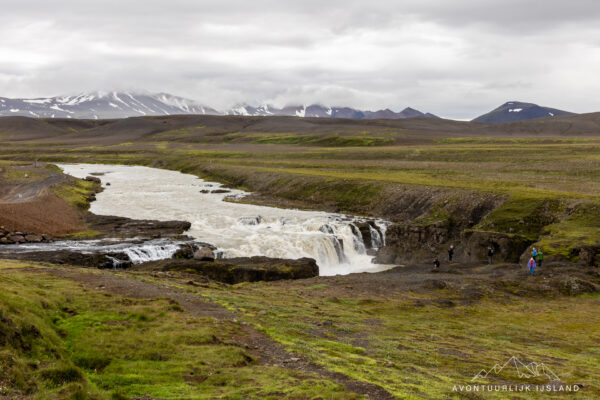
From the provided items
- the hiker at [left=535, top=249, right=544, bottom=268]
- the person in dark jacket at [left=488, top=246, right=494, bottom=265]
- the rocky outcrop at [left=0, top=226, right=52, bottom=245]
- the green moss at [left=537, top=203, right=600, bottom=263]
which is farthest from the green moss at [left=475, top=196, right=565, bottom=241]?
the rocky outcrop at [left=0, top=226, right=52, bottom=245]

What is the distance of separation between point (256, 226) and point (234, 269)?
23.1 meters

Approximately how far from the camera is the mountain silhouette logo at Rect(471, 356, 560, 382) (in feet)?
67.1

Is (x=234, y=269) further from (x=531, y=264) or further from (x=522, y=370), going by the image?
(x=522, y=370)

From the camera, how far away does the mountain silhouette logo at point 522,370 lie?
2044 centimetres

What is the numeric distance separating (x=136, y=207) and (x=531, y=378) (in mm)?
78210

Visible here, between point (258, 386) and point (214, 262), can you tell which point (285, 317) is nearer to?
point (258, 386)

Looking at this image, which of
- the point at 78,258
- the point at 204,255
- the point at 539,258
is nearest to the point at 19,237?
the point at 78,258

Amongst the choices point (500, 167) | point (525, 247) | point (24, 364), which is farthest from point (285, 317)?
point (500, 167)

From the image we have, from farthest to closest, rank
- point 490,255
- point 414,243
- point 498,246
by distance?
point 414,243 < point 498,246 < point 490,255

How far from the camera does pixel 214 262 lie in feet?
163

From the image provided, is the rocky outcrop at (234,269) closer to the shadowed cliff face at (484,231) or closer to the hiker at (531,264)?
the shadowed cliff face at (484,231)

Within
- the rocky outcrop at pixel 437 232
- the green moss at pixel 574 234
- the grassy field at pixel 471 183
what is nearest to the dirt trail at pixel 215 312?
the green moss at pixel 574 234

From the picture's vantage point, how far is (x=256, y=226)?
71.2 metres

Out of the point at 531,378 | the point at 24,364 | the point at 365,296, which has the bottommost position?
the point at 365,296
